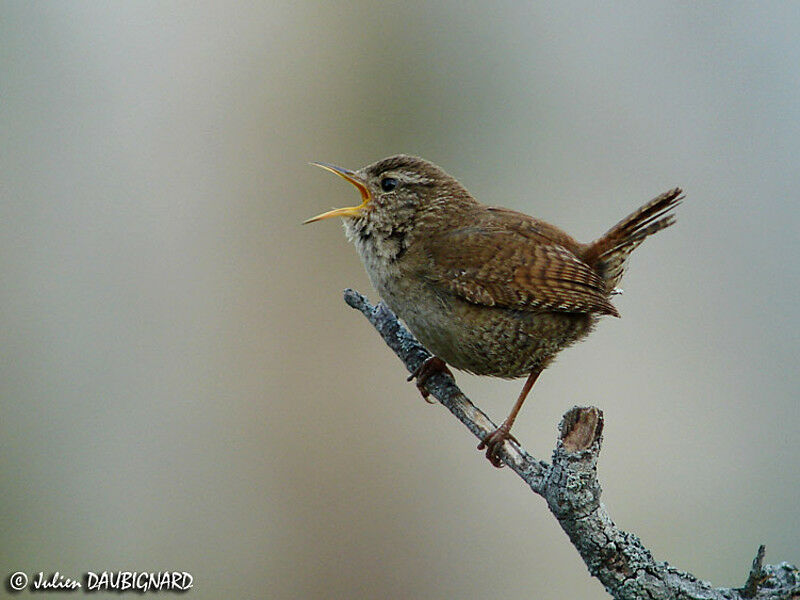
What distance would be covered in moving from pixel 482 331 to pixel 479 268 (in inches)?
8.1

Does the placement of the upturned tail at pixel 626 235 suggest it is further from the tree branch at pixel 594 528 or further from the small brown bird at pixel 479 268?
the tree branch at pixel 594 528

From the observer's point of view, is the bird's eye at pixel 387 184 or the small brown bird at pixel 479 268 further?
the bird's eye at pixel 387 184

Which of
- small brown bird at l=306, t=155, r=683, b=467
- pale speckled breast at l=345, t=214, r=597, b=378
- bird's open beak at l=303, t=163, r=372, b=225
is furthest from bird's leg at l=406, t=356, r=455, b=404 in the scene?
bird's open beak at l=303, t=163, r=372, b=225

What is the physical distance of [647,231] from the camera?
9.12ft

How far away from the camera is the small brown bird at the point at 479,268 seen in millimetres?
2656

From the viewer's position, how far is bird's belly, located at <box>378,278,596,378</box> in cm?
265

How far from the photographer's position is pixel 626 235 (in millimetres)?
2801

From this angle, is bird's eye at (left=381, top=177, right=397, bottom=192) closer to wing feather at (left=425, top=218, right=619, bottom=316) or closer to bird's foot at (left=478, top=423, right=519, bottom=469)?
wing feather at (left=425, top=218, right=619, bottom=316)

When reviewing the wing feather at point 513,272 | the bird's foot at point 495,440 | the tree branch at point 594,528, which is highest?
the wing feather at point 513,272

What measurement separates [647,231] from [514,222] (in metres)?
0.44

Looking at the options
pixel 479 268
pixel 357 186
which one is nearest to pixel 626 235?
pixel 479 268

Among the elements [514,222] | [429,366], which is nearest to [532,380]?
[429,366]

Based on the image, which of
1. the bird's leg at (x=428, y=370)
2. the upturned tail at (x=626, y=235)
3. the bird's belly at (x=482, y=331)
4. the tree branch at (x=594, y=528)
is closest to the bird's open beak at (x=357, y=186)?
the bird's belly at (x=482, y=331)

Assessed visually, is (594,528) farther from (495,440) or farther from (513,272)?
(513,272)
